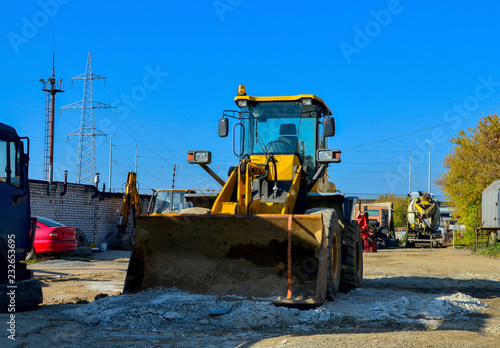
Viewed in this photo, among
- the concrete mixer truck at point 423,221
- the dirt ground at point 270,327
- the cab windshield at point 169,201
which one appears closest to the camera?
the dirt ground at point 270,327

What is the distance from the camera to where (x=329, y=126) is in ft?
32.4

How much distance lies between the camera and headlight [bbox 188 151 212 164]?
973cm

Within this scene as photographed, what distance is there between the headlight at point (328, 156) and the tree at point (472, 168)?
2235 centimetres

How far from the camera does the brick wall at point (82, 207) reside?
890 inches

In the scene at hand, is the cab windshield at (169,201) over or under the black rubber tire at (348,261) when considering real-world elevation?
over

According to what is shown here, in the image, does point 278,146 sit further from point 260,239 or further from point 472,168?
point 472,168

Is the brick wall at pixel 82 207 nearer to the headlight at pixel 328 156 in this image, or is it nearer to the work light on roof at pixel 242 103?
the work light on roof at pixel 242 103

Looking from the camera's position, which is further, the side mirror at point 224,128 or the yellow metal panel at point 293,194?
the side mirror at point 224,128

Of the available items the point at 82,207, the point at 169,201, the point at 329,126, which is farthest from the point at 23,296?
the point at 82,207

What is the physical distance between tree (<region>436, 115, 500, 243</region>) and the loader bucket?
77.7ft

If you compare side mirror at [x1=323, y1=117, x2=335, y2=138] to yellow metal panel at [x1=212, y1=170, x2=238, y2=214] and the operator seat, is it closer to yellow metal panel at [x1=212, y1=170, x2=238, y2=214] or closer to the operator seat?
the operator seat

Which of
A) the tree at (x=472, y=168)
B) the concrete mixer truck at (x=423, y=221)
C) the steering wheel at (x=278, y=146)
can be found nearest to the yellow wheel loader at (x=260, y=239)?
the steering wheel at (x=278, y=146)

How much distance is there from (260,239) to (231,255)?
51cm

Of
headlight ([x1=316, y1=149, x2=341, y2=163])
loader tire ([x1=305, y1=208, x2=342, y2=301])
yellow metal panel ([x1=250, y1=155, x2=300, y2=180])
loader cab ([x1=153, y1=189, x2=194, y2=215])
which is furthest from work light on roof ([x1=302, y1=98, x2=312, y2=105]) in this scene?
loader cab ([x1=153, y1=189, x2=194, y2=215])
